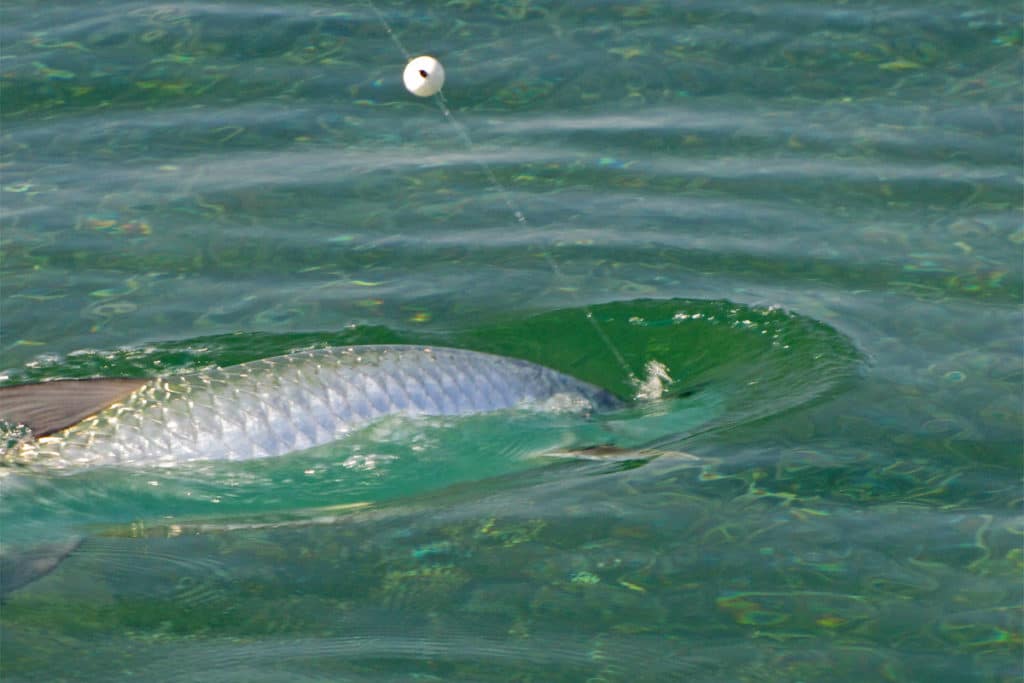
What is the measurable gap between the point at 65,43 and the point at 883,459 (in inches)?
241

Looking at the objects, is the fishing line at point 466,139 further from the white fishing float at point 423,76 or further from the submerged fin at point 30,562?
the submerged fin at point 30,562

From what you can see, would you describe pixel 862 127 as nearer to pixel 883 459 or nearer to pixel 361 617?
pixel 883 459

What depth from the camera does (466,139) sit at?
814 centimetres

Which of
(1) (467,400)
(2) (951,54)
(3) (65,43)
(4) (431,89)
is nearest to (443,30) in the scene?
(3) (65,43)

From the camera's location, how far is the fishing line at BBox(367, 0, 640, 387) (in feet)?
18.3

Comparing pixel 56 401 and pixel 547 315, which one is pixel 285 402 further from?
pixel 547 315

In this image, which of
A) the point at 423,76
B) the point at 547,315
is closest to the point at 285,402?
the point at 423,76

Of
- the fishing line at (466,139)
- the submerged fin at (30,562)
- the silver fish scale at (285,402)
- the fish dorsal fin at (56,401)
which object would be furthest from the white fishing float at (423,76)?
the submerged fin at (30,562)

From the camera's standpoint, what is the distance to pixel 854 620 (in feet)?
14.9

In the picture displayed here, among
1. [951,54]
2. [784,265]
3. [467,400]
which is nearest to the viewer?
[467,400]

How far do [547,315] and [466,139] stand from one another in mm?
1998

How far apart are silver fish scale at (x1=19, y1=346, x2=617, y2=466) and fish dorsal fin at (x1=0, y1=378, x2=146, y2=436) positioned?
4 centimetres

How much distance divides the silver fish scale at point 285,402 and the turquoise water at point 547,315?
0.08 meters

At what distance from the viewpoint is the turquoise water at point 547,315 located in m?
4.58
